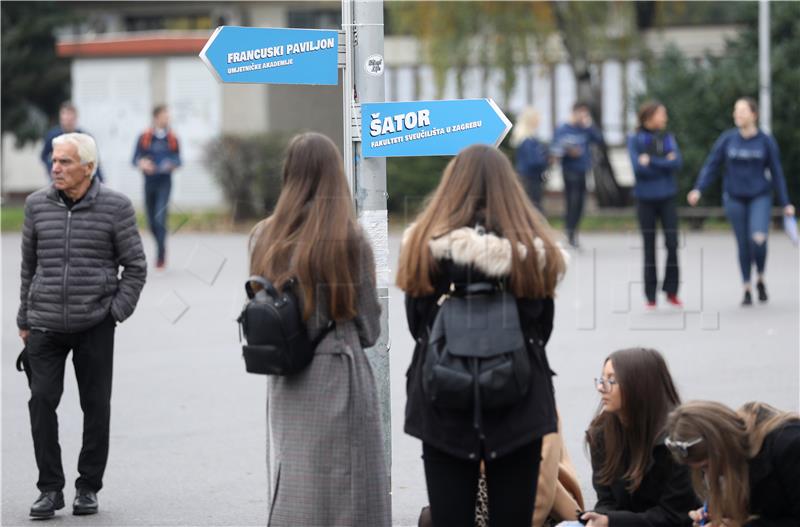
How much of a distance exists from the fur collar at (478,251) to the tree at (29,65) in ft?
95.8

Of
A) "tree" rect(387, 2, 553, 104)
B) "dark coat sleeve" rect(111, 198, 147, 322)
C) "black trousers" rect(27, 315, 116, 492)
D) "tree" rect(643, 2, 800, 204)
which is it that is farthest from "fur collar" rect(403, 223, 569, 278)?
"tree" rect(387, 2, 553, 104)

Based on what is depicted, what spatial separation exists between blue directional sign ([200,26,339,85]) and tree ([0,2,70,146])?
27899mm

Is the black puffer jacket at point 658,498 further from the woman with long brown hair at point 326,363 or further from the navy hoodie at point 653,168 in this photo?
the navy hoodie at point 653,168

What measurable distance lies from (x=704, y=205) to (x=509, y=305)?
63.6 feet

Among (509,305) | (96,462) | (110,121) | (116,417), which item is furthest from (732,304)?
(110,121)

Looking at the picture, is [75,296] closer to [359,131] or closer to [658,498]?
[359,131]

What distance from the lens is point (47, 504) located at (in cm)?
642

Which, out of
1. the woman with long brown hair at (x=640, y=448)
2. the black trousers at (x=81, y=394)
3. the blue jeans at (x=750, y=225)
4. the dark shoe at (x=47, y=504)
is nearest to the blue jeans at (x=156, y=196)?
the blue jeans at (x=750, y=225)

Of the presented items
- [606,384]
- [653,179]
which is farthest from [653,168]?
[606,384]

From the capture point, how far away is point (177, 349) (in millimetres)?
11477

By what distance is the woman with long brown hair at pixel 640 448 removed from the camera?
4.94 metres

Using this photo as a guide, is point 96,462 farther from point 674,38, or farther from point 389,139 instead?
point 674,38

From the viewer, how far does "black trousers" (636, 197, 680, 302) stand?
498 inches

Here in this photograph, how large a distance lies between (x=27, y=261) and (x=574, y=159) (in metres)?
12.9
